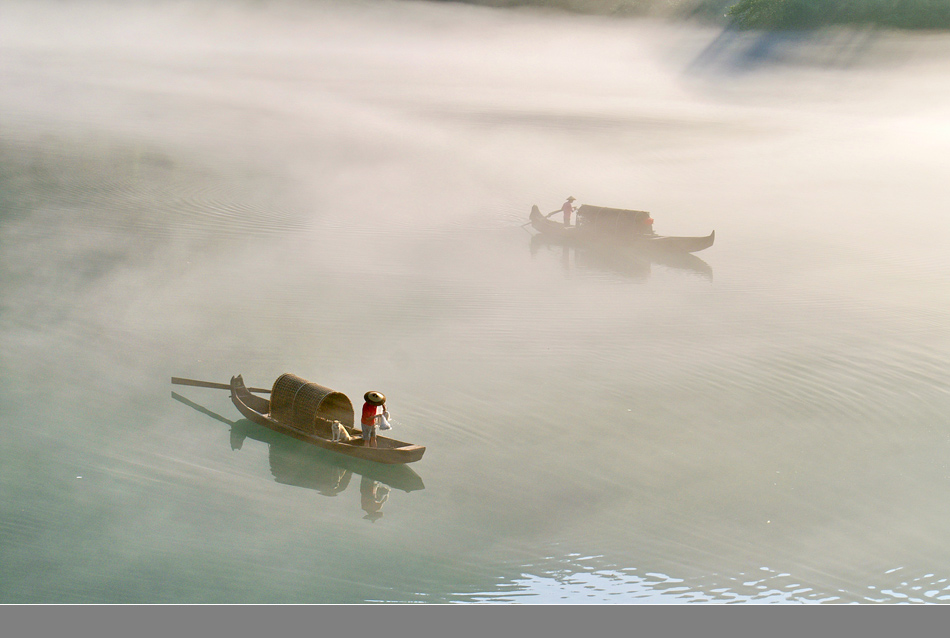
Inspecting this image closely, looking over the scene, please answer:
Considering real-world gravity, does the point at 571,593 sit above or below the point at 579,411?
below

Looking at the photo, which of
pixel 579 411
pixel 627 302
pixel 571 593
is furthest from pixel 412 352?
pixel 571 593

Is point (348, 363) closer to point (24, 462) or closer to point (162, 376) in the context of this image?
point (162, 376)

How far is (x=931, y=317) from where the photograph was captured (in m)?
14.0

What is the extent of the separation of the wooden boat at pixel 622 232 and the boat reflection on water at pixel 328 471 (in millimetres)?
9927

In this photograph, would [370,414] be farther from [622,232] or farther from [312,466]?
[622,232]

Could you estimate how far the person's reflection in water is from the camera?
8.30 metres

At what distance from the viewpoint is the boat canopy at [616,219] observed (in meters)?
17.7

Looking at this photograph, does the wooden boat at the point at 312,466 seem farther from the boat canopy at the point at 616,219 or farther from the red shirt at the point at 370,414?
the boat canopy at the point at 616,219

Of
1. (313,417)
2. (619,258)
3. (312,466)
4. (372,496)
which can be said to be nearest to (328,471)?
(312,466)

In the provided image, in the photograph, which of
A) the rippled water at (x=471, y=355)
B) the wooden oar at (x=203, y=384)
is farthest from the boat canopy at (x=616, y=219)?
the wooden oar at (x=203, y=384)

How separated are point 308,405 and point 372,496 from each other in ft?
4.08

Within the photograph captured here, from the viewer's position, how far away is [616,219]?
17.8 metres

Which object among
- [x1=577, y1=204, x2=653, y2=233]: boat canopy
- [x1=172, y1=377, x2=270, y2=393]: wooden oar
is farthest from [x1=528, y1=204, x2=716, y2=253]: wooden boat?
[x1=172, y1=377, x2=270, y2=393]: wooden oar

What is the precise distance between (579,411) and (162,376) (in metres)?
5.03
